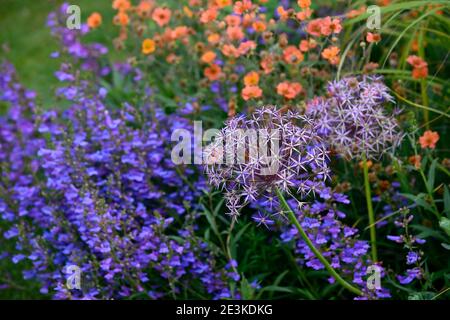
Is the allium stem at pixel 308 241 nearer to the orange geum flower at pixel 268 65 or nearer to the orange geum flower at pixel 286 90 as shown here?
the orange geum flower at pixel 286 90

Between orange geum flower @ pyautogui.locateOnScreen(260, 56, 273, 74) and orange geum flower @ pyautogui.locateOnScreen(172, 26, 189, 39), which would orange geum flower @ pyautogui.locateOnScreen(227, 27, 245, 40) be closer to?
orange geum flower @ pyautogui.locateOnScreen(260, 56, 273, 74)

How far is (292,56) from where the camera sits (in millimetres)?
3330

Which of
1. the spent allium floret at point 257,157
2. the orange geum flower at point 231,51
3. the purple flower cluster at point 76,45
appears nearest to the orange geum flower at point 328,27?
the orange geum flower at point 231,51

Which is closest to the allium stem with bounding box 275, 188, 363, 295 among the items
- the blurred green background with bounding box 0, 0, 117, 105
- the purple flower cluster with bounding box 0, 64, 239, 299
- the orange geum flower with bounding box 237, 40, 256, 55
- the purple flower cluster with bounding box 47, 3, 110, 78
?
the purple flower cluster with bounding box 0, 64, 239, 299

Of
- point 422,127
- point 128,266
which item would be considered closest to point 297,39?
point 422,127

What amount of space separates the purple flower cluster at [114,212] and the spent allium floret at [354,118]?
0.67m

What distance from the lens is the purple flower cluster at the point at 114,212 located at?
3.05m

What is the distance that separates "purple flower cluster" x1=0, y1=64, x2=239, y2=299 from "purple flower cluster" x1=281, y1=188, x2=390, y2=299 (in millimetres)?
357

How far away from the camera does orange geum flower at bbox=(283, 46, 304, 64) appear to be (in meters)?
3.33

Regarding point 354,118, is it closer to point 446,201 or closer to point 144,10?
point 446,201

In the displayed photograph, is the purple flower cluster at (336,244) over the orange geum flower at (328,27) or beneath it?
beneath

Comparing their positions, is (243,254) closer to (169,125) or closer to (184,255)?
(184,255)

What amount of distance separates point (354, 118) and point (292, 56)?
701mm
